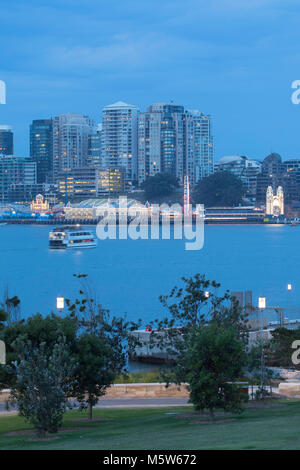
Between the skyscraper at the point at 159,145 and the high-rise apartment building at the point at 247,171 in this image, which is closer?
the high-rise apartment building at the point at 247,171

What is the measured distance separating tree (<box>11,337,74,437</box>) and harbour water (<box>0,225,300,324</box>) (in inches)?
1091

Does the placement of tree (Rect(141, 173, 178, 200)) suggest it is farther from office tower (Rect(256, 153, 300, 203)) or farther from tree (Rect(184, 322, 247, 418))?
tree (Rect(184, 322, 247, 418))

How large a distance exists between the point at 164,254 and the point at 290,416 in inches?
3119

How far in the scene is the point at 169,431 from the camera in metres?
9.84

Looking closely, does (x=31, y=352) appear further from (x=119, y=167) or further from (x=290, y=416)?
(x=119, y=167)

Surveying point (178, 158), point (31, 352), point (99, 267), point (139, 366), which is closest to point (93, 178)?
point (178, 158)

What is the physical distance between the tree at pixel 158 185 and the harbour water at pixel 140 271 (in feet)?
219

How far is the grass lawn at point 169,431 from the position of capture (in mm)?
8266

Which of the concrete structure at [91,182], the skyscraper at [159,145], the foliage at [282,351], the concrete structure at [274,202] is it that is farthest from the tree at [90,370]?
the skyscraper at [159,145]

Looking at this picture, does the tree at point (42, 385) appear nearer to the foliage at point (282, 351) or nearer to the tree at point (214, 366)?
the tree at point (214, 366)

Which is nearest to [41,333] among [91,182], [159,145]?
[91,182]

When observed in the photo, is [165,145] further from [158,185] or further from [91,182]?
[91,182]

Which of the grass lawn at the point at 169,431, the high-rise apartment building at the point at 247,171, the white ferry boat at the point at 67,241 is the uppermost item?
the high-rise apartment building at the point at 247,171
